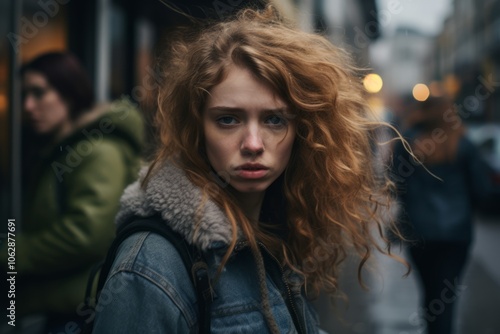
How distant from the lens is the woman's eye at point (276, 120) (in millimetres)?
1836

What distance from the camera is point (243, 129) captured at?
1790mm

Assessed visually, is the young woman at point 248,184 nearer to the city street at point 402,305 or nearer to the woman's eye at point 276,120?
the woman's eye at point 276,120

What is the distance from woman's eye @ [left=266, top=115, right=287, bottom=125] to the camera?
1836 millimetres

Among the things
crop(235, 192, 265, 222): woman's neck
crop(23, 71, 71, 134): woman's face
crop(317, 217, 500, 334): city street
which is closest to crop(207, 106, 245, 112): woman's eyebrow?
crop(235, 192, 265, 222): woman's neck

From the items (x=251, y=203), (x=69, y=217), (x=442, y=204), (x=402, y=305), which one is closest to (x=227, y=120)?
(x=251, y=203)

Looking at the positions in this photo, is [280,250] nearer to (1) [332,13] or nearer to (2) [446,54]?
(1) [332,13]

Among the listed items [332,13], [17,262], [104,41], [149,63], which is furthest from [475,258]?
[332,13]

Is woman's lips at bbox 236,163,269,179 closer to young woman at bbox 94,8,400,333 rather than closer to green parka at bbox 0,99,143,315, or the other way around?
young woman at bbox 94,8,400,333

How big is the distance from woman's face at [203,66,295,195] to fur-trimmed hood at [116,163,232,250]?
116 millimetres

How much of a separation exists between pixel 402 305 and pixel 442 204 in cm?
280

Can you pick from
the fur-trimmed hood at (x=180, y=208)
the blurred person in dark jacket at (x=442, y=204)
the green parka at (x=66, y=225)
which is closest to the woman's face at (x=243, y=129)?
the fur-trimmed hood at (x=180, y=208)

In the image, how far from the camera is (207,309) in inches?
62.6

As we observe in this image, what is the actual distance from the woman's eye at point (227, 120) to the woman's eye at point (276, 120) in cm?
10

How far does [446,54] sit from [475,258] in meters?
76.9
